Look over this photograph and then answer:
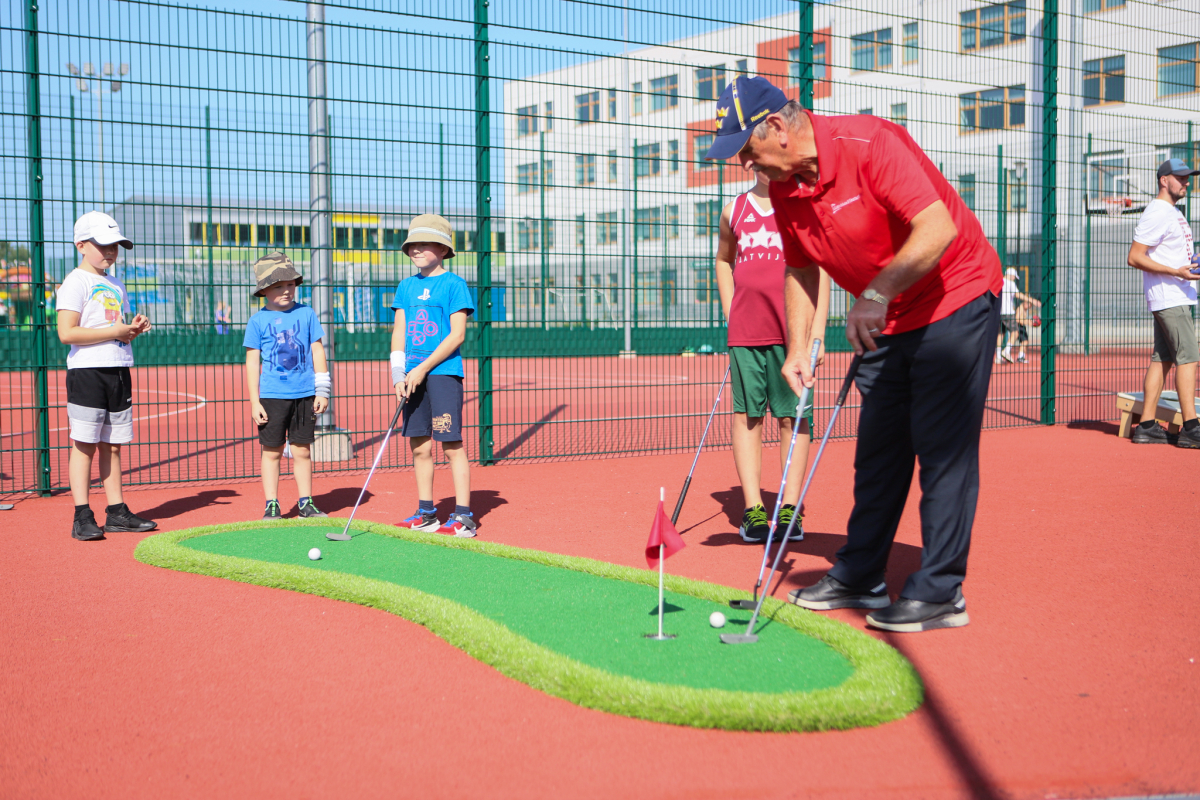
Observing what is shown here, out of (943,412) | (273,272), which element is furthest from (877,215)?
(273,272)

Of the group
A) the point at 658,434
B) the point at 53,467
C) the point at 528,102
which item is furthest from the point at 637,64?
the point at 53,467

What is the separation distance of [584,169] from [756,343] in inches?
138

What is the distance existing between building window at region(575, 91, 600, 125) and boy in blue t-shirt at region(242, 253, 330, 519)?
9.56ft

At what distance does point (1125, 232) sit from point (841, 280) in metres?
14.7

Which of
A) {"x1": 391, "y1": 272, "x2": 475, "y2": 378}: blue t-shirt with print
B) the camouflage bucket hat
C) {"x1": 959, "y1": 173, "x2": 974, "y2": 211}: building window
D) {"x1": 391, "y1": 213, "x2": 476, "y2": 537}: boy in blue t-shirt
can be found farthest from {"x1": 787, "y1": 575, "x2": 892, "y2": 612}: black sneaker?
{"x1": 959, "y1": 173, "x2": 974, "y2": 211}: building window

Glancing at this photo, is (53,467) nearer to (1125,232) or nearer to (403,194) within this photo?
(403,194)

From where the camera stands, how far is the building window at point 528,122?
25.2ft

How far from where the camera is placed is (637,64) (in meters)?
8.20

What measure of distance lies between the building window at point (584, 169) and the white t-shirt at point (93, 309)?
12.8 feet

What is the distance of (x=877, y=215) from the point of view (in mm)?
3156

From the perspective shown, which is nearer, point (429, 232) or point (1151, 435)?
point (429, 232)

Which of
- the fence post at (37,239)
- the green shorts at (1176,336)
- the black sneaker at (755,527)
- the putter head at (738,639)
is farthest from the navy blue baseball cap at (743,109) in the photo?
the green shorts at (1176,336)

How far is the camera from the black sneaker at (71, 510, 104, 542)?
195 inches

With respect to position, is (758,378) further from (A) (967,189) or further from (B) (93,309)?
(A) (967,189)
